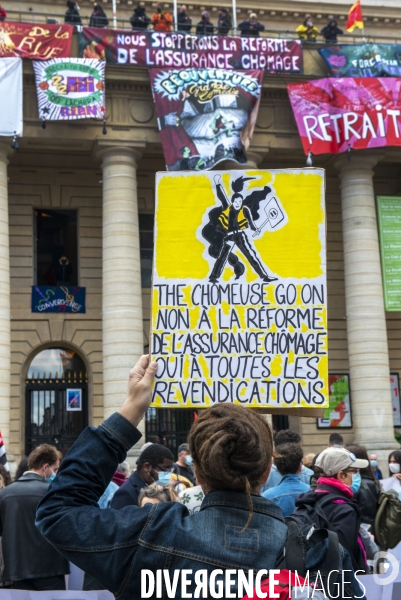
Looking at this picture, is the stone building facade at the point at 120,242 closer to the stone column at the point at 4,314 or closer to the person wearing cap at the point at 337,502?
the stone column at the point at 4,314

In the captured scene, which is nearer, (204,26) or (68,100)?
(68,100)

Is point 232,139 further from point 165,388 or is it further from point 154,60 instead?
point 165,388

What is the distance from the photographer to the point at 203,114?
2356 centimetres

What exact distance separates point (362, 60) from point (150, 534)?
2439 centimetres

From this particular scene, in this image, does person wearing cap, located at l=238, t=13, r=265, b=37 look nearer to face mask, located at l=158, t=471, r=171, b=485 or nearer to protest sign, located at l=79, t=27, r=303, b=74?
protest sign, located at l=79, t=27, r=303, b=74

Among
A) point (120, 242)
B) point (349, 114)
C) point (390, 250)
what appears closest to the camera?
point (120, 242)

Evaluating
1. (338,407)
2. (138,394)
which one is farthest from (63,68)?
(138,394)

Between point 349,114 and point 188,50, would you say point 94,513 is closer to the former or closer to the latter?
point 188,50

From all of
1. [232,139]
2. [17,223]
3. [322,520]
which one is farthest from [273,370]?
[17,223]

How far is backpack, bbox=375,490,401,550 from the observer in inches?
312

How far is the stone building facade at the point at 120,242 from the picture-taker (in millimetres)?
23812

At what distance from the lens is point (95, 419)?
86.4ft

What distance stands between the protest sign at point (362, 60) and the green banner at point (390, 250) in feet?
12.3

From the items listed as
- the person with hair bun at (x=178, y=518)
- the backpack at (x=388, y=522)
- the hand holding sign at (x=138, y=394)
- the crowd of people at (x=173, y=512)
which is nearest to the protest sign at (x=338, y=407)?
the backpack at (x=388, y=522)
